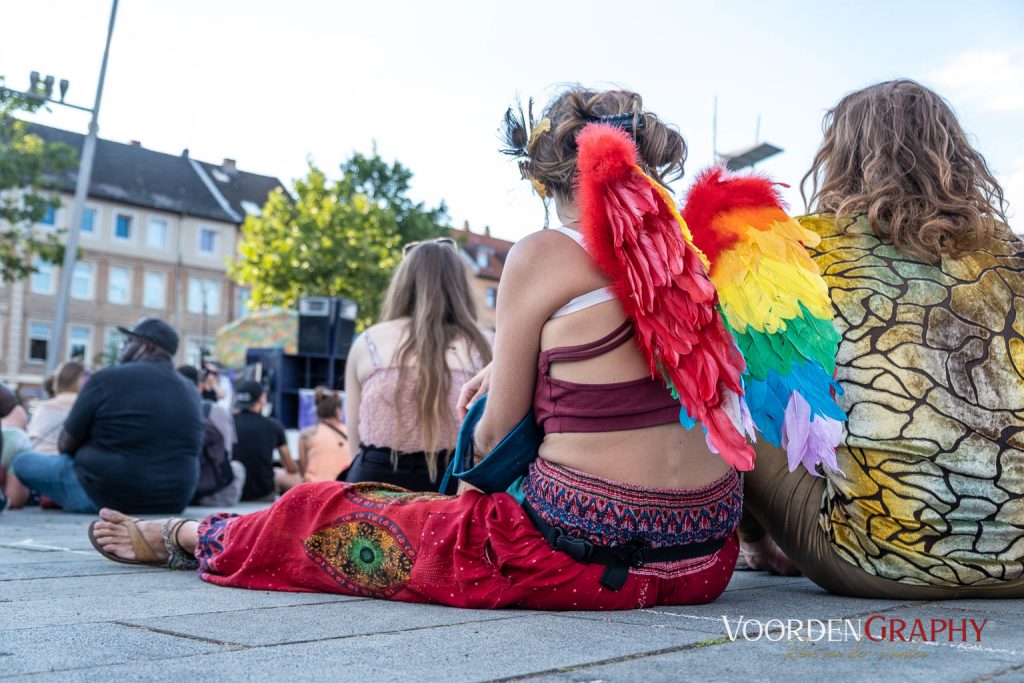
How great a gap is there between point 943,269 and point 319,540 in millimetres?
2073

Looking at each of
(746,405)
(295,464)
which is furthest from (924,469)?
(295,464)

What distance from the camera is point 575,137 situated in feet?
10.1

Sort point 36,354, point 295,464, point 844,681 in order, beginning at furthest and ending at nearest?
point 36,354 → point 295,464 → point 844,681

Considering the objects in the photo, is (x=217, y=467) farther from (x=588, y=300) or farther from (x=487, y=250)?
(x=487, y=250)

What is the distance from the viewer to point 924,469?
9.82ft

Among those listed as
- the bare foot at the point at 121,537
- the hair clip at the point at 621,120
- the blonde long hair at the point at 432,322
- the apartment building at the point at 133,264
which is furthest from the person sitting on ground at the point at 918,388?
the apartment building at the point at 133,264

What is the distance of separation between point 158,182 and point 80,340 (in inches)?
359

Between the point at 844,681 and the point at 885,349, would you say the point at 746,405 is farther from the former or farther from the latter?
the point at 844,681

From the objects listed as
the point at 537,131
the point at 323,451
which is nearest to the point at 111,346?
the point at 323,451

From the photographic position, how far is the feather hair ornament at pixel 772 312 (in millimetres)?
2869

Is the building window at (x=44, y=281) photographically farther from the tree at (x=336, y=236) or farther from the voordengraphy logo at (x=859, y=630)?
the voordengraphy logo at (x=859, y=630)

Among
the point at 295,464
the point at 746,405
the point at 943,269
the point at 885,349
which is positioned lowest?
the point at 295,464

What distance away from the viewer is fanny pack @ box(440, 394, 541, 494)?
2979 millimetres

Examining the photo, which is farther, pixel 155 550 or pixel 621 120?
pixel 155 550
